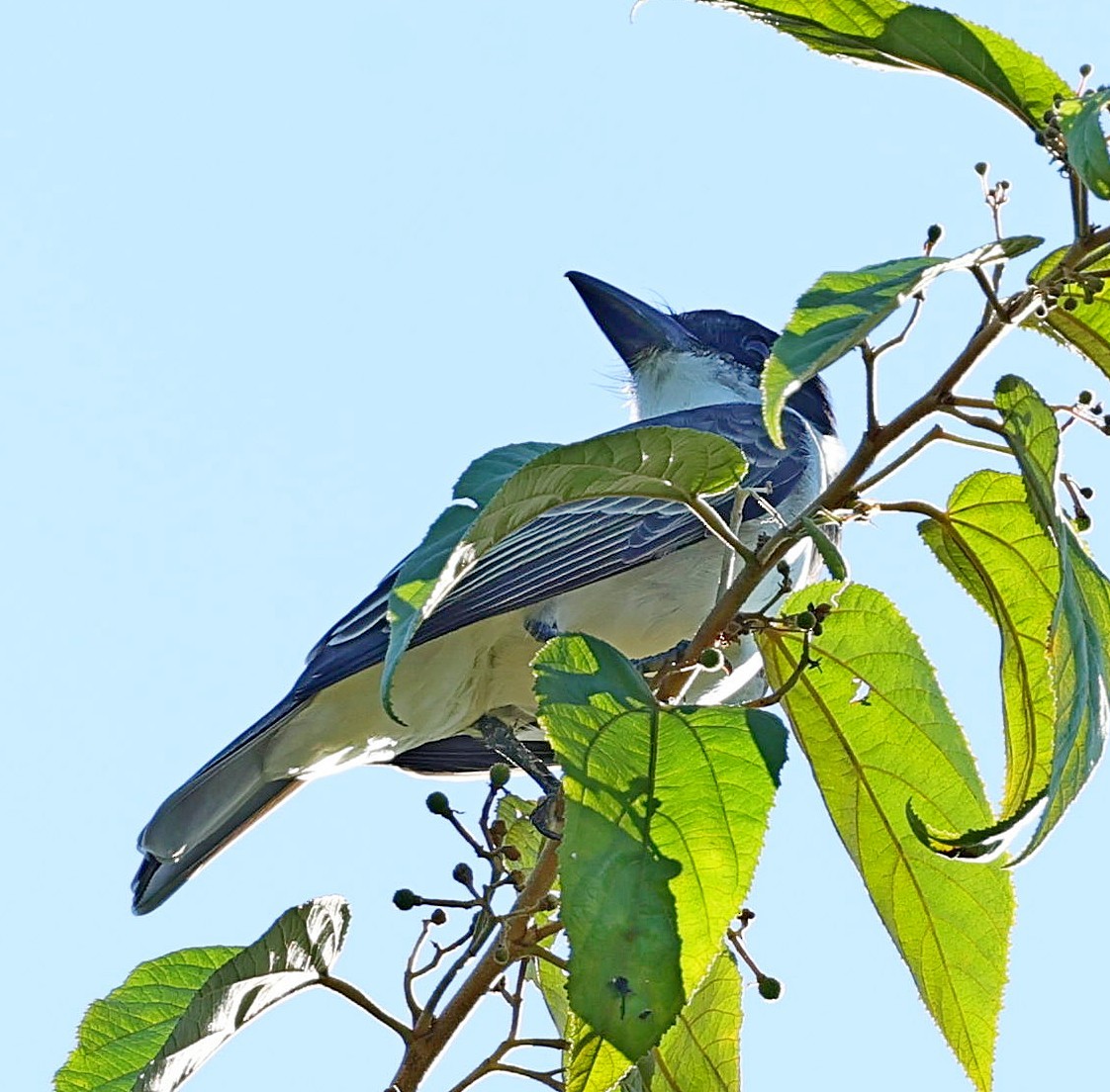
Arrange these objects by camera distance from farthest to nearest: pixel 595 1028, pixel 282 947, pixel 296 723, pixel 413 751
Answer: pixel 413 751
pixel 296 723
pixel 282 947
pixel 595 1028

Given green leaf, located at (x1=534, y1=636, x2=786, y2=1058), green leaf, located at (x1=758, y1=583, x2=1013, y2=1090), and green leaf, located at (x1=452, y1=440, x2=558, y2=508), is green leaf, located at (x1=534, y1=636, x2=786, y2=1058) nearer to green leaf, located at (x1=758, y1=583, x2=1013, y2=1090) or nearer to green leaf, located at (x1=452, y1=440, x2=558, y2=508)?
green leaf, located at (x1=452, y1=440, x2=558, y2=508)

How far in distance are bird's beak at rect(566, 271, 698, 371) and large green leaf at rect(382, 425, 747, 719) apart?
12.6 ft

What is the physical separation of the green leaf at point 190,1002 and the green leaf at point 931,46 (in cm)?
142

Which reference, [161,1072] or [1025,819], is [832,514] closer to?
[1025,819]

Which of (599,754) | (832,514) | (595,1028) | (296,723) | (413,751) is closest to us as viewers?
(595,1028)

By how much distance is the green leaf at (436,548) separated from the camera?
2.02 m

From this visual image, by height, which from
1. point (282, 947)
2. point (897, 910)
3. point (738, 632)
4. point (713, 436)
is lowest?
point (897, 910)

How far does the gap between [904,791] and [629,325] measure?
368cm

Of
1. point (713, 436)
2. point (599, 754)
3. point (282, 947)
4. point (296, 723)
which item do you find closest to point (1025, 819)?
point (599, 754)

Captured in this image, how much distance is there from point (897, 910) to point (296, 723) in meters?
2.49

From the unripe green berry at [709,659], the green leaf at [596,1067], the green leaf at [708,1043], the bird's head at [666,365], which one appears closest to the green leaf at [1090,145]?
the unripe green berry at [709,659]

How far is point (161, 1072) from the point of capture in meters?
2.28

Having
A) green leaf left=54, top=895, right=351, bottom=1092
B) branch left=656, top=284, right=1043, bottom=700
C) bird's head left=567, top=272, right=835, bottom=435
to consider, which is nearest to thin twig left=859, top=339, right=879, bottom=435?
branch left=656, top=284, right=1043, bottom=700

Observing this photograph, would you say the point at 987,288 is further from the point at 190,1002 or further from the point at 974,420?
the point at 190,1002
